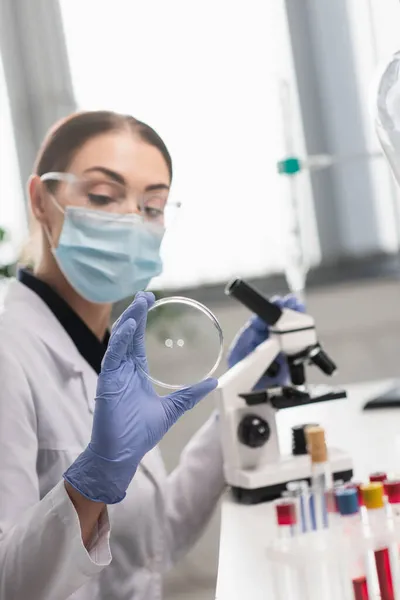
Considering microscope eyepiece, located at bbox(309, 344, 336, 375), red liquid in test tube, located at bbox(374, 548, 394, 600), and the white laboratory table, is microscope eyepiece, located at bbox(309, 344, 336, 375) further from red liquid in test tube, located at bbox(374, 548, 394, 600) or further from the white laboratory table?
red liquid in test tube, located at bbox(374, 548, 394, 600)

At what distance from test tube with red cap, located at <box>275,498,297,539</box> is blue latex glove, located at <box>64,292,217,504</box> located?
165 mm

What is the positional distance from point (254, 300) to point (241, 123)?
165 centimetres

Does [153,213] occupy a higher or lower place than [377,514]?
higher

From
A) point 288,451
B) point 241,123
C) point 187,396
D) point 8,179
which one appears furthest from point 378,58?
point 187,396

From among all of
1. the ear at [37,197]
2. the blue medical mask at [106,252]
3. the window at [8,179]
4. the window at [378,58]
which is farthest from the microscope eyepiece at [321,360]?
the window at [8,179]

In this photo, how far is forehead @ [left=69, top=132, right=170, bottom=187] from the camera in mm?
1350

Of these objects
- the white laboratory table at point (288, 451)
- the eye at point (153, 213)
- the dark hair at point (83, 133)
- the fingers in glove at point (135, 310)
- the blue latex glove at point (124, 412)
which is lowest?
the white laboratory table at point (288, 451)

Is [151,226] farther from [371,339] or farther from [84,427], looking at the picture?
[371,339]

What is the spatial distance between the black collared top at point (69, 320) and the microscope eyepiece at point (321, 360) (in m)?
0.39

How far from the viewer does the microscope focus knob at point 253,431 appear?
129 cm

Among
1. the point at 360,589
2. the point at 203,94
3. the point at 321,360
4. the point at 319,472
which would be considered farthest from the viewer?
the point at 203,94

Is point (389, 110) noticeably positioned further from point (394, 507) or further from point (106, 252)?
point (106, 252)

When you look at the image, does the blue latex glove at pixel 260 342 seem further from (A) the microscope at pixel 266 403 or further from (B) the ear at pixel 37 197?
(B) the ear at pixel 37 197

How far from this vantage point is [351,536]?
919 mm
